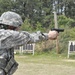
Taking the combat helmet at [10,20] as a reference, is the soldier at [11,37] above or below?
below

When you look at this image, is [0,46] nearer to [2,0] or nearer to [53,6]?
[2,0]

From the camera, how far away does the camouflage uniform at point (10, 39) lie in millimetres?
3422

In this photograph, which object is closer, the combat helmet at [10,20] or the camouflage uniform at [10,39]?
the camouflage uniform at [10,39]

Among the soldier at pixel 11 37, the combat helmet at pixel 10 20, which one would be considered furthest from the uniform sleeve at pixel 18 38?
the combat helmet at pixel 10 20

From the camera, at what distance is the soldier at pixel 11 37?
343 centimetres

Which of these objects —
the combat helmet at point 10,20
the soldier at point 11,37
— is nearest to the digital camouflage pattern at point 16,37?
the soldier at point 11,37

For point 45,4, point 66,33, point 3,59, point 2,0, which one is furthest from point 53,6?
point 3,59

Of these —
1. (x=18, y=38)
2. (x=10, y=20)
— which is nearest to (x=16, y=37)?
(x=18, y=38)

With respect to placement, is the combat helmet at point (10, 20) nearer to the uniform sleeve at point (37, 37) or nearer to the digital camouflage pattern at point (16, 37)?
the digital camouflage pattern at point (16, 37)

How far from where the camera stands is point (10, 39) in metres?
3.44

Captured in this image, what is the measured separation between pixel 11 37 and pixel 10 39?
26mm

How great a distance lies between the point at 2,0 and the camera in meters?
52.3

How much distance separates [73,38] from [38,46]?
221 centimetres

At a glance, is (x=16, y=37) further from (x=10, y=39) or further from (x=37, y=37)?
(x=37, y=37)
